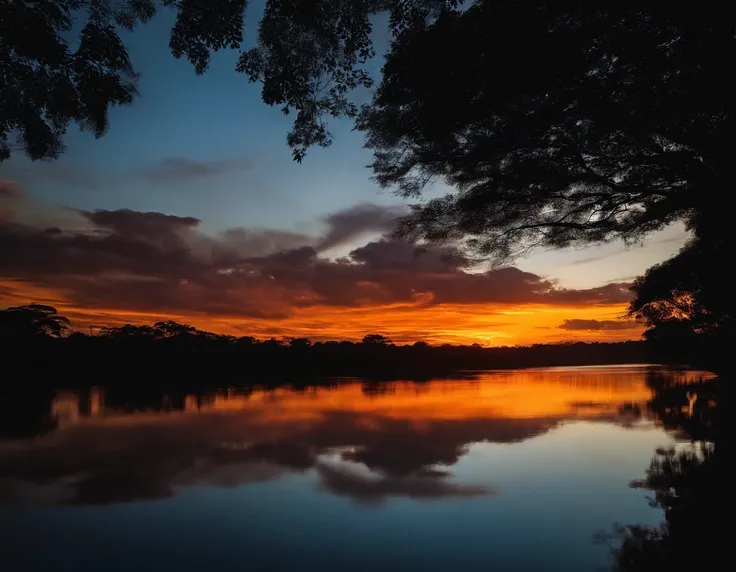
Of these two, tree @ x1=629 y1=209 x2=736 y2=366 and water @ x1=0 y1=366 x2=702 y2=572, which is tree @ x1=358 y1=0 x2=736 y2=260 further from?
water @ x1=0 y1=366 x2=702 y2=572

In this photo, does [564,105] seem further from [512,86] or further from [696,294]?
[696,294]

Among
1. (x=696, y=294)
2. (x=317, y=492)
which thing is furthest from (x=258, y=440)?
(x=696, y=294)

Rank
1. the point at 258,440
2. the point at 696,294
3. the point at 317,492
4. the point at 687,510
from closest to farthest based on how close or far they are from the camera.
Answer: the point at 687,510
the point at 317,492
the point at 258,440
the point at 696,294

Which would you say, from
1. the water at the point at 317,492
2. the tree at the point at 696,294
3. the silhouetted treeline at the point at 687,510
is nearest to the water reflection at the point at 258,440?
the water at the point at 317,492

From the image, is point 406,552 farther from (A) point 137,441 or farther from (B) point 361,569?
(A) point 137,441

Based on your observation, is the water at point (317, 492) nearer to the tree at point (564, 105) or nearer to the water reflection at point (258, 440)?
the water reflection at point (258, 440)

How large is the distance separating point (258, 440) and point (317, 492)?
4.21 meters

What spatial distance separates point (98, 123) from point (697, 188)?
9764mm

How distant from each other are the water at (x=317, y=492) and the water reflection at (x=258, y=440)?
0.17 feet

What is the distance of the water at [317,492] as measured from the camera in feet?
17.1

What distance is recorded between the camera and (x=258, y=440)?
443 inches

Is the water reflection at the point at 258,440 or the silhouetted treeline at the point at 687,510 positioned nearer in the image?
the silhouetted treeline at the point at 687,510

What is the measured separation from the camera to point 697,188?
9398mm

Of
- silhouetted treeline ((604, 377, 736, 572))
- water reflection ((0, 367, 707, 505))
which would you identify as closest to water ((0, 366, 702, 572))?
water reflection ((0, 367, 707, 505))
